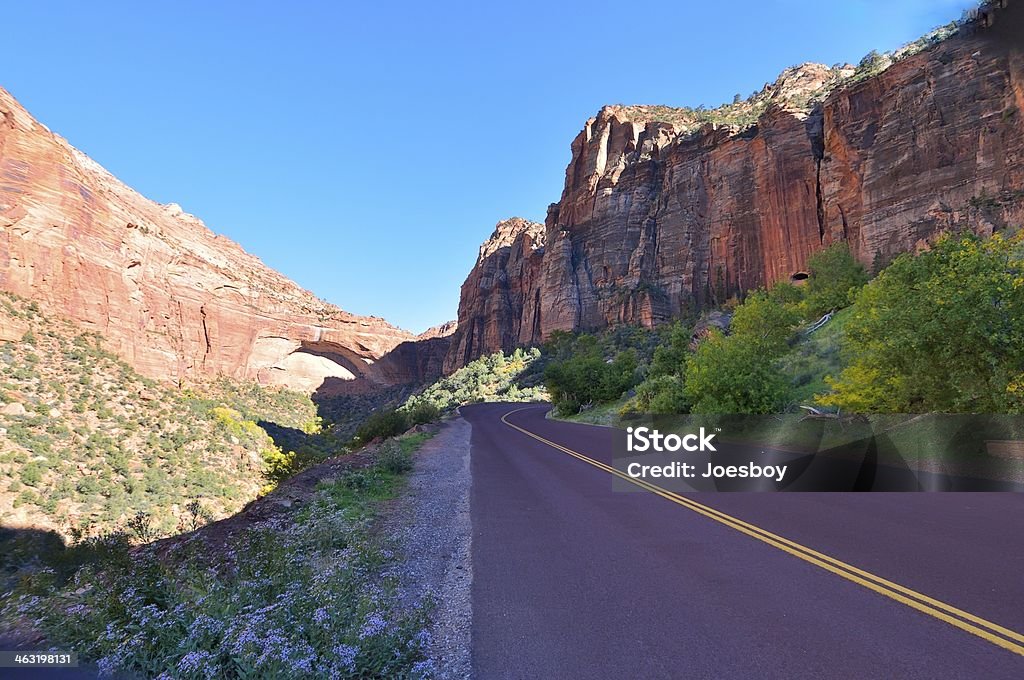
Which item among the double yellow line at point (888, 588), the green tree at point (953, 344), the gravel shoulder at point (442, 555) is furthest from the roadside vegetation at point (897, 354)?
the gravel shoulder at point (442, 555)

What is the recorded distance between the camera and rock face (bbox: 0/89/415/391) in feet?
130

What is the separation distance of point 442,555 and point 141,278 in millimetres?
64059

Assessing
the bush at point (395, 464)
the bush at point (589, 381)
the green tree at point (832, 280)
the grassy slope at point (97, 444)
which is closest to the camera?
the bush at point (395, 464)

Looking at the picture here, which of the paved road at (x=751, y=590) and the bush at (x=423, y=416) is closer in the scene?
the paved road at (x=751, y=590)

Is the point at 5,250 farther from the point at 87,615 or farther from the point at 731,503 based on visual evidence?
the point at 731,503

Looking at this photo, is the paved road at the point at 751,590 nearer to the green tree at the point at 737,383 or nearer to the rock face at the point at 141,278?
the green tree at the point at 737,383

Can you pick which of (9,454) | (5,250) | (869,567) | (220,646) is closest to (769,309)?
(869,567)

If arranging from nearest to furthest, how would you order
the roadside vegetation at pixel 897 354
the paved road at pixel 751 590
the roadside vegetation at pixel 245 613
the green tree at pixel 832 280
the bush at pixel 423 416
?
the roadside vegetation at pixel 245 613
the paved road at pixel 751 590
the roadside vegetation at pixel 897 354
the bush at pixel 423 416
the green tree at pixel 832 280

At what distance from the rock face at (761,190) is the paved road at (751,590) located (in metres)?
8.00

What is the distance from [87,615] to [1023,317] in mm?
16337

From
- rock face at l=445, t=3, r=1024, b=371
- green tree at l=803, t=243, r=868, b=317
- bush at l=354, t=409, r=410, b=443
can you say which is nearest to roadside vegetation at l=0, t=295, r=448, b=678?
bush at l=354, t=409, r=410, b=443

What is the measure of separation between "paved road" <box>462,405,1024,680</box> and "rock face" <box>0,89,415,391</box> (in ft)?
167

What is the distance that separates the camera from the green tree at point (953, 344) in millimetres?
10273

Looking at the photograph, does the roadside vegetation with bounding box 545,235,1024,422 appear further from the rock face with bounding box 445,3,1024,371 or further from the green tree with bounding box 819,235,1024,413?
the rock face with bounding box 445,3,1024,371
